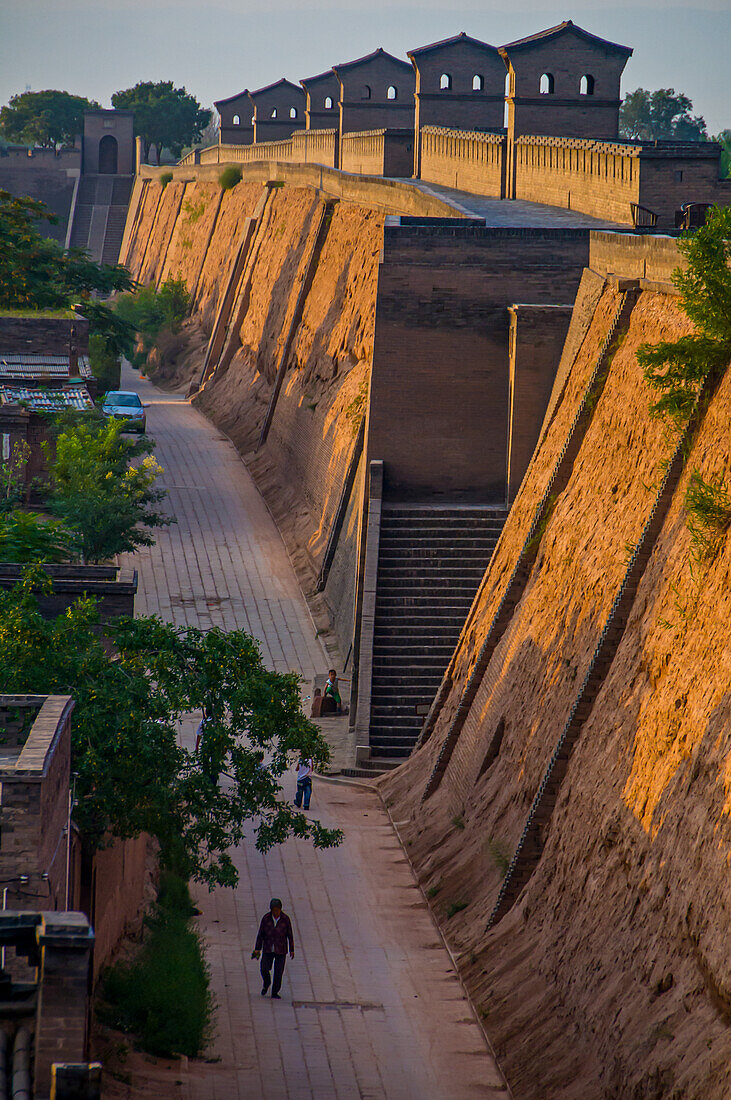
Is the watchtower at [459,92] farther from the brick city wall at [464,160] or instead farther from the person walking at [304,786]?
the person walking at [304,786]

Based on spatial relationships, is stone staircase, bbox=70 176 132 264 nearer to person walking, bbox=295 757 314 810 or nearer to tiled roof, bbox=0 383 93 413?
tiled roof, bbox=0 383 93 413

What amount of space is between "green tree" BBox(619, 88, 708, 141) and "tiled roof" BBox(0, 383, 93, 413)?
68.2m

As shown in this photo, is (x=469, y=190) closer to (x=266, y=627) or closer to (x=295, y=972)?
(x=266, y=627)

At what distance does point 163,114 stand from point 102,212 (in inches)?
461

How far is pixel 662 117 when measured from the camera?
95.9 meters

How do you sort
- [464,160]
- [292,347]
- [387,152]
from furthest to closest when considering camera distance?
1. [387,152]
2. [464,160]
3. [292,347]

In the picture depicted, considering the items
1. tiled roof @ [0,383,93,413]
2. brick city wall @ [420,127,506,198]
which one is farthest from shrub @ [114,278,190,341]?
tiled roof @ [0,383,93,413]

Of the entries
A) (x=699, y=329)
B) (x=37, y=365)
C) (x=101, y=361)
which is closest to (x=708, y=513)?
(x=699, y=329)

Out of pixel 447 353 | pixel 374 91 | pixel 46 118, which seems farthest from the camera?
pixel 46 118

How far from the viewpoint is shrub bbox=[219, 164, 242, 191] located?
2233 inches

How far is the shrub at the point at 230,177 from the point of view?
56716 millimetres

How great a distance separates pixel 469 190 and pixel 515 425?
15.4 meters

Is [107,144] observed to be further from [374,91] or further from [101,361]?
[101,361]

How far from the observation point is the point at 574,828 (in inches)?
556
